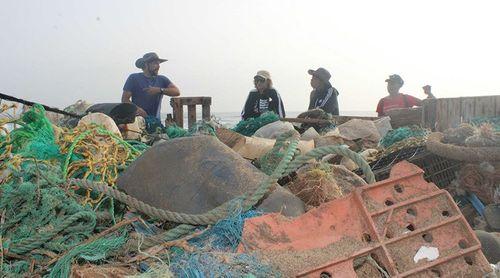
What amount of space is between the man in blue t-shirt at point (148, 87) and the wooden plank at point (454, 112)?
3.56 m

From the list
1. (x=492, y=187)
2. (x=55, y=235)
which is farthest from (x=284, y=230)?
(x=492, y=187)

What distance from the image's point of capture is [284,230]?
2322 millimetres

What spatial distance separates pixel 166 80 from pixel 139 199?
4.77 metres

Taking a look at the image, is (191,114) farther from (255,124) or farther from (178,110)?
(255,124)

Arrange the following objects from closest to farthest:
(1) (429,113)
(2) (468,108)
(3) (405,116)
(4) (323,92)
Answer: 1. (2) (468,108)
2. (1) (429,113)
3. (3) (405,116)
4. (4) (323,92)

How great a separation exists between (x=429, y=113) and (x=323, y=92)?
2.01 meters

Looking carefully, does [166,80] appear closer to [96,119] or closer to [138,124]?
[138,124]

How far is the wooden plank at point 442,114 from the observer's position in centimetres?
625

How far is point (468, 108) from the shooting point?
5.75m

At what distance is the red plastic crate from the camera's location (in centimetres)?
221

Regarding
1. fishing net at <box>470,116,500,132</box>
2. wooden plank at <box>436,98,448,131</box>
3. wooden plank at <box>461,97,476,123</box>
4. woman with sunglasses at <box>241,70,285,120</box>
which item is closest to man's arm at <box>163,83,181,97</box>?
woman with sunglasses at <box>241,70,285,120</box>

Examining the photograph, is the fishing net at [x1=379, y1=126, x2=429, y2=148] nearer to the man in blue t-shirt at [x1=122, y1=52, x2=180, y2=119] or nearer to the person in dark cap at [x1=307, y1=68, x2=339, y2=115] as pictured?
the person in dark cap at [x1=307, y1=68, x2=339, y2=115]

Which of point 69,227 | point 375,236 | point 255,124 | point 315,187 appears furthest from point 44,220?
point 255,124

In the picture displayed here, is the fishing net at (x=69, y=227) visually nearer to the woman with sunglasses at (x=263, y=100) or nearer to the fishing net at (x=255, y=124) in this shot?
the fishing net at (x=255, y=124)
